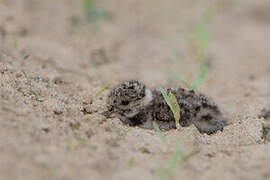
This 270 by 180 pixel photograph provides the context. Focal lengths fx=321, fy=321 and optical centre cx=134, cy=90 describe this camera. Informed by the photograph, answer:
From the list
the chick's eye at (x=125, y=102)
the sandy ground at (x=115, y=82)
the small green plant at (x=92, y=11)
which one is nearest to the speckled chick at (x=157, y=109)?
the chick's eye at (x=125, y=102)

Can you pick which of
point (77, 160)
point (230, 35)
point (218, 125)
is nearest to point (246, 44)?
point (230, 35)

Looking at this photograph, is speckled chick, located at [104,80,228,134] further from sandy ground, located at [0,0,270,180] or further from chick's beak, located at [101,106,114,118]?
sandy ground, located at [0,0,270,180]

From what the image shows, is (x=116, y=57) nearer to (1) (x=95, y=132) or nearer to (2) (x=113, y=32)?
(2) (x=113, y=32)

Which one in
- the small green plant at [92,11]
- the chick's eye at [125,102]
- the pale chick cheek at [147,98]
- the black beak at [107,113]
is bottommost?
the black beak at [107,113]

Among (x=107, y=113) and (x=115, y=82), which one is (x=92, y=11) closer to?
(x=115, y=82)

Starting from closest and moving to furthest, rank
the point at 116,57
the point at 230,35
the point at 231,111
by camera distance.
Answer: the point at 231,111
the point at 116,57
the point at 230,35

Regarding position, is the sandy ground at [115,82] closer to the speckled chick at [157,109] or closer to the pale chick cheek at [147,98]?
the speckled chick at [157,109]
